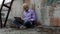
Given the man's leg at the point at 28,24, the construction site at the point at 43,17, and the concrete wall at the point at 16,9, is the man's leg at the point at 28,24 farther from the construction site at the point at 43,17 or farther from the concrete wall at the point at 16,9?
the concrete wall at the point at 16,9

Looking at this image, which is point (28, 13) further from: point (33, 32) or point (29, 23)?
point (33, 32)

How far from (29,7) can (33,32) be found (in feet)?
5.20

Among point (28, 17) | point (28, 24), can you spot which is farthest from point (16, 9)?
point (28, 24)

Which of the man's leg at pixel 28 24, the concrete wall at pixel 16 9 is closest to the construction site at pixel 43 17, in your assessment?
the man's leg at pixel 28 24

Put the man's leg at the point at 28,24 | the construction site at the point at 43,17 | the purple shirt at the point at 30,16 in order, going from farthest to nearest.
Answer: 1. the purple shirt at the point at 30,16
2. the man's leg at the point at 28,24
3. the construction site at the point at 43,17

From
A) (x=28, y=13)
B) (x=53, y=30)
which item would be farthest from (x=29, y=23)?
(x=53, y=30)

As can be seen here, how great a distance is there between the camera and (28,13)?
9.30 m

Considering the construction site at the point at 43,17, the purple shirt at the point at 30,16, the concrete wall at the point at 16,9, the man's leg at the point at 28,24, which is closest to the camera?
the construction site at the point at 43,17

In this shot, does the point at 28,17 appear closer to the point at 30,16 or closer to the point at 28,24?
the point at 30,16

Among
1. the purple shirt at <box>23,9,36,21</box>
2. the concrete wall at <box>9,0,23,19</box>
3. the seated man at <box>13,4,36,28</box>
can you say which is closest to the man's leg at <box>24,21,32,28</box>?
the seated man at <box>13,4,36,28</box>

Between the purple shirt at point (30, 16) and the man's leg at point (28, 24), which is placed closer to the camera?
the man's leg at point (28, 24)

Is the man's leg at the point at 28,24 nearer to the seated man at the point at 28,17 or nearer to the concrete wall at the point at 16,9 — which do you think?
the seated man at the point at 28,17

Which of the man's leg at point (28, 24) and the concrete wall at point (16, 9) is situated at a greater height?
the concrete wall at point (16, 9)

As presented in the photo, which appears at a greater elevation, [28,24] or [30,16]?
[30,16]
